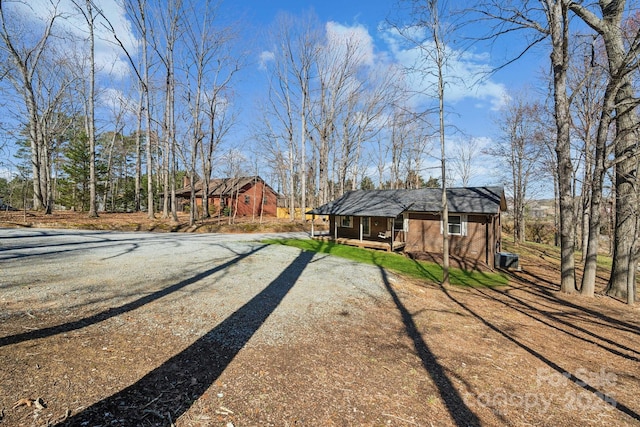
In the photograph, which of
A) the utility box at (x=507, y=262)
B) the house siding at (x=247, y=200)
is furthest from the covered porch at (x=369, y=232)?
the house siding at (x=247, y=200)

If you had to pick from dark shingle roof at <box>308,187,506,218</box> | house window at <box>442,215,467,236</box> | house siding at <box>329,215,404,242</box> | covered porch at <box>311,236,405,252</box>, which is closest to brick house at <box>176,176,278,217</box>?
house siding at <box>329,215,404,242</box>

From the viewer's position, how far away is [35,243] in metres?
10.1

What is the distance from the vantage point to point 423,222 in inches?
604

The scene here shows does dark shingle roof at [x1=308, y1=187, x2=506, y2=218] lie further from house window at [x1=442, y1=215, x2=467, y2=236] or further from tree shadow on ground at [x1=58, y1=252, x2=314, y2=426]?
tree shadow on ground at [x1=58, y1=252, x2=314, y2=426]

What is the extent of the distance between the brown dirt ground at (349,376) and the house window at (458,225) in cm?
859

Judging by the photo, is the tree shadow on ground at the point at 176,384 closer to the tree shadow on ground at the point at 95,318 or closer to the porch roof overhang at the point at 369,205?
the tree shadow on ground at the point at 95,318

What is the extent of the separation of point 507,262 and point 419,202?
5.18 meters

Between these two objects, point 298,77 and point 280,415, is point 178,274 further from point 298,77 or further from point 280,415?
point 298,77

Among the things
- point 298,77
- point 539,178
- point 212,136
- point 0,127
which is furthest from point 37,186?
point 539,178

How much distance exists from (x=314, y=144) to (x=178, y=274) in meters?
24.3

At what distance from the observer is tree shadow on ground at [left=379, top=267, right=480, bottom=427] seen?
3.02 m

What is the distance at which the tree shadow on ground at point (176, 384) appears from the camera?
2457 millimetres

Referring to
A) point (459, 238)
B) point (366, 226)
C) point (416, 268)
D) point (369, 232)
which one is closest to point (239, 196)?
point (366, 226)

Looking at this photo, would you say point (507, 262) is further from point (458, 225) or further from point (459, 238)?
point (458, 225)
